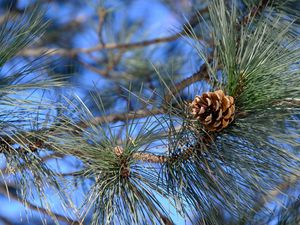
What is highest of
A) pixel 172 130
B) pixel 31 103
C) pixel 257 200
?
pixel 31 103

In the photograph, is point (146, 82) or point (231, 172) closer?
point (231, 172)

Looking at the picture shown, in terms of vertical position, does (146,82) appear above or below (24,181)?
above

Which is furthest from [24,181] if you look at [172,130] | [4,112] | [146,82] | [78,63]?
[78,63]

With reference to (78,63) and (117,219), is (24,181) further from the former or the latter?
(78,63)

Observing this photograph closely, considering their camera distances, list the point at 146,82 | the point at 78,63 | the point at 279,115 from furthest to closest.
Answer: the point at 78,63
the point at 146,82
the point at 279,115
